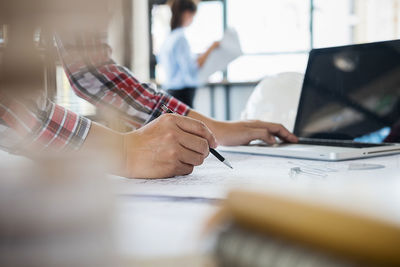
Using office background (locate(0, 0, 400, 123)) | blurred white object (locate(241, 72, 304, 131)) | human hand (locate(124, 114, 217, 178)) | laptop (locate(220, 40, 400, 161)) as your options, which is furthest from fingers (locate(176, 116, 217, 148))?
office background (locate(0, 0, 400, 123))

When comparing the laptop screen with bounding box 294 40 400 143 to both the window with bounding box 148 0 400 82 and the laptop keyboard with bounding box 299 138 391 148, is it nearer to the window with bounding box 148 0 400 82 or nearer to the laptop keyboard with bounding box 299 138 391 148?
the laptop keyboard with bounding box 299 138 391 148

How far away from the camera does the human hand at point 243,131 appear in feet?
2.52

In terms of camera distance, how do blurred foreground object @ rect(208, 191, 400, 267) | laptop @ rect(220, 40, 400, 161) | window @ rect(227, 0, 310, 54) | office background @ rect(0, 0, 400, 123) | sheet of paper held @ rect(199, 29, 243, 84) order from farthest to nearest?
1. window @ rect(227, 0, 310, 54)
2. office background @ rect(0, 0, 400, 123)
3. sheet of paper held @ rect(199, 29, 243, 84)
4. laptop @ rect(220, 40, 400, 161)
5. blurred foreground object @ rect(208, 191, 400, 267)

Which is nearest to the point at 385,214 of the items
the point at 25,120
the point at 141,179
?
the point at 25,120

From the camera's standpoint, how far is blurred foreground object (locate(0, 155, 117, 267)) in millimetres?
90

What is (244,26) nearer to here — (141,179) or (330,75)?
(330,75)

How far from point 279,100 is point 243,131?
351 millimetres

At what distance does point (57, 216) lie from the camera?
10cm

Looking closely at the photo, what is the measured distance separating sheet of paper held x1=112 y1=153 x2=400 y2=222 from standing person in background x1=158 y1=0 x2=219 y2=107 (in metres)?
1.60

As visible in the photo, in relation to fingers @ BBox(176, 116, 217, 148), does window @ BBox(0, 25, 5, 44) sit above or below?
above

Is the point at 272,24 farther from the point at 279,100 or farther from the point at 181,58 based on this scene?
the point at 279,100

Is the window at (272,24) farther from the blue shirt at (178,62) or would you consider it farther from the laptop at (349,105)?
the laptop at (349,105)

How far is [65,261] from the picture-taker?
3.4 inches

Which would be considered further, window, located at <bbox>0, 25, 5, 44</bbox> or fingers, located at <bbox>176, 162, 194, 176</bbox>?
fingers, located at <bbox>176, 162, 194, 176</bbox>
